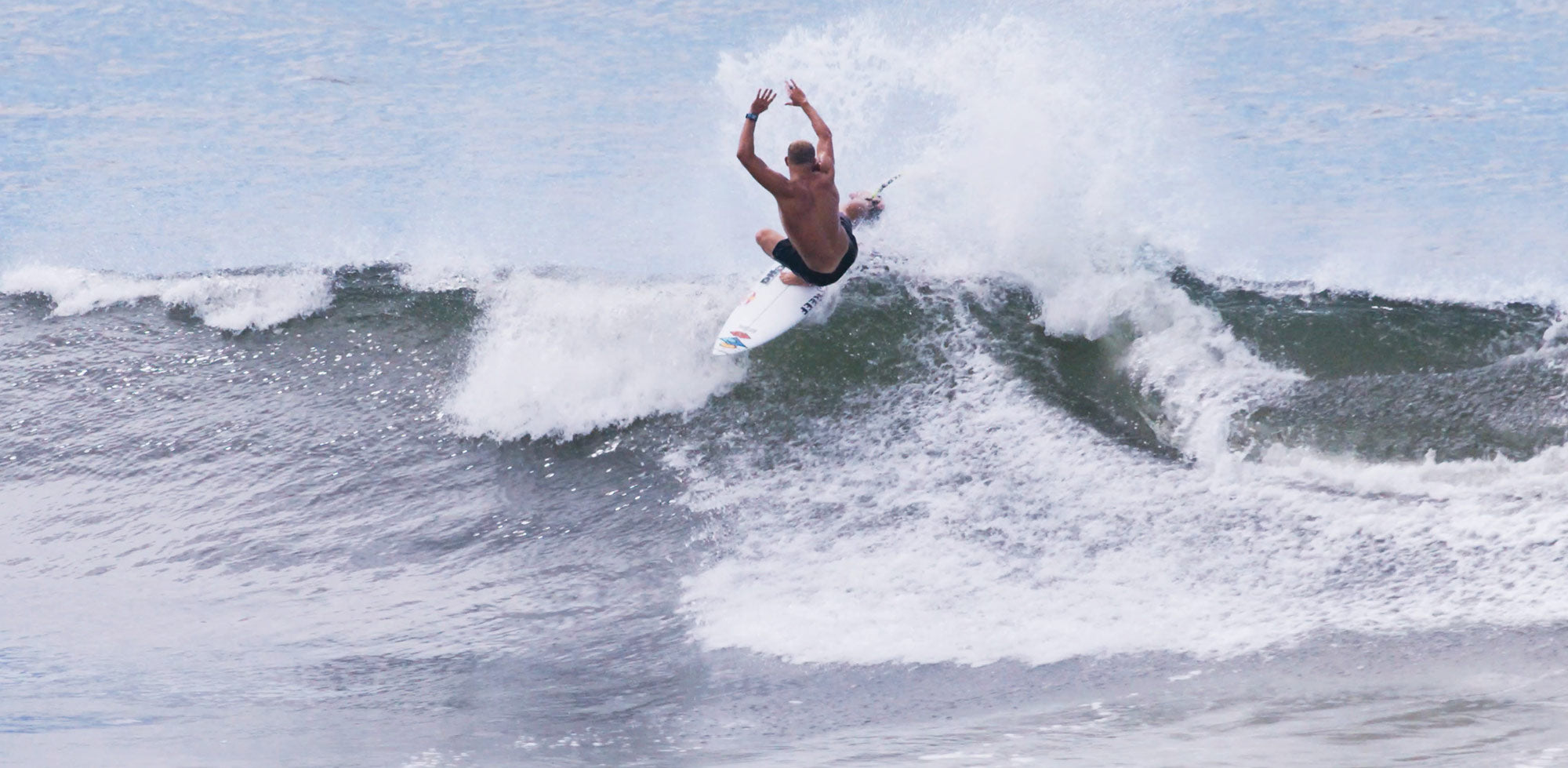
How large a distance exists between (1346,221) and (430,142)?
348 inches

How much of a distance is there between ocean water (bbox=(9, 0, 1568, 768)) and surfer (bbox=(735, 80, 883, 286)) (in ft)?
1.89

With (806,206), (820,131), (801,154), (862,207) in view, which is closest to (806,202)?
(806,206)

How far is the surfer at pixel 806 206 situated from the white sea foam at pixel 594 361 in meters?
0.76

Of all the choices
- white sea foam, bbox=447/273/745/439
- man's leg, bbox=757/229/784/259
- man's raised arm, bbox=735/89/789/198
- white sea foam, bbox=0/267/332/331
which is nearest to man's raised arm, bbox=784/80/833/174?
man's raised arm, bbox=735/89/789/198

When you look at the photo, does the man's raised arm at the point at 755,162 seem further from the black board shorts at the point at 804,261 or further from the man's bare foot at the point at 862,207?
the man's bare foot at the point at 862,207

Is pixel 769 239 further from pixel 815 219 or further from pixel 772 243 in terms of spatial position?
pixel 815 219

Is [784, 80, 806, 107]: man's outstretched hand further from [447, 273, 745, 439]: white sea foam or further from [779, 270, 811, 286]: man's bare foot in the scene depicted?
[447, 273, 745, 439]: white sea foam

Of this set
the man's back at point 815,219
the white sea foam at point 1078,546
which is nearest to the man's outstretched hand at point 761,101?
the man's back at point 815,219

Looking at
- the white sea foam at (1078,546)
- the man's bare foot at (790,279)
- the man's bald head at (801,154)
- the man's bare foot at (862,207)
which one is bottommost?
the white sea foam at (1078,546)

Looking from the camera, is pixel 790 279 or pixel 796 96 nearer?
pixel 796 96

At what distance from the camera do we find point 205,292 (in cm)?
975

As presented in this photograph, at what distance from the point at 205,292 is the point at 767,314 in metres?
4.47

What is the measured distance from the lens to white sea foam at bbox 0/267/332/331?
9461 millimetres

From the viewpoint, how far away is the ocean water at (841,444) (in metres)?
5.39
